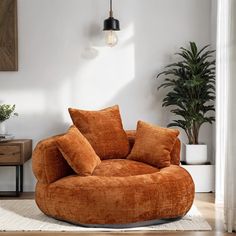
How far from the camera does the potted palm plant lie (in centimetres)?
475

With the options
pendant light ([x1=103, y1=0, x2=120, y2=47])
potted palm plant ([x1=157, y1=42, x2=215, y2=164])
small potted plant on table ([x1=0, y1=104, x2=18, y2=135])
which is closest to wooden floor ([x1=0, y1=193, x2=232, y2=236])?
potted palm plant ([x1=157, y1=42, x2=215, y2=164])

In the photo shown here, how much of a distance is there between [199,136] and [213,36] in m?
1.12

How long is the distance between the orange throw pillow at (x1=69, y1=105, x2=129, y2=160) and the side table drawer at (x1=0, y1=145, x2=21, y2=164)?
69 cm

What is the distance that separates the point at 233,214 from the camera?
332 cm

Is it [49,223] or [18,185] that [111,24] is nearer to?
[18,185]

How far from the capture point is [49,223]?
3562 mm

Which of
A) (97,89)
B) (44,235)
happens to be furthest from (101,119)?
(44,235)

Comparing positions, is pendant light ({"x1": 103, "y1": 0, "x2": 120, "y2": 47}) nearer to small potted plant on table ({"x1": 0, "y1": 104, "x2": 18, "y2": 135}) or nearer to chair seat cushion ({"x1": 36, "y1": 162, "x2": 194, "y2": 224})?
small potted plant on table ({"x1": 0, "y1": 104, "x2": 18, "y2": 135})

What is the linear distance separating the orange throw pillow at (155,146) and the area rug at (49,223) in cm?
53

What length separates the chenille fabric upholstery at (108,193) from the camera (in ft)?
11.2

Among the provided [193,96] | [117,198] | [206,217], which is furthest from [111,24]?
[206,217]

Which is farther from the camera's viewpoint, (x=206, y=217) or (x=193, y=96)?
(x=193, y=96)

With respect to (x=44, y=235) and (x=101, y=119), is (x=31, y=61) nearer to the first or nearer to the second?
(x=101, y=119)

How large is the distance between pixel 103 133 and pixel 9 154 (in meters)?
0.99
